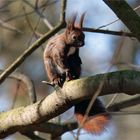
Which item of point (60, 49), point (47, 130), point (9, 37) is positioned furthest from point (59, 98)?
point (9, 37)

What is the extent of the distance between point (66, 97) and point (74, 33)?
49 centimetres

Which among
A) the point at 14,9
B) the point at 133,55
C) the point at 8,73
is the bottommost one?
the point at 133,55

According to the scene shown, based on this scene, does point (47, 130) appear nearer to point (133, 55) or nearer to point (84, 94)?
point (84, 94)

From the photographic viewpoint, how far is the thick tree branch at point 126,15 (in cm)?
296

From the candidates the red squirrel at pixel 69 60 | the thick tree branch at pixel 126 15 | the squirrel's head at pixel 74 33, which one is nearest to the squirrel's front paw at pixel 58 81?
the red squirrel at pixel 69 60

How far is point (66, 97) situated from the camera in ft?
9.61

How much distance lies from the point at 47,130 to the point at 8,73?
594 mm

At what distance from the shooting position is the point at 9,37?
1081 centimetres

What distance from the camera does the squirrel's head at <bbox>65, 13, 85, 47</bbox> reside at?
326 centimetres

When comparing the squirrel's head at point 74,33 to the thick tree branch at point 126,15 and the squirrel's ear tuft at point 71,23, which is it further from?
the thick tree branch at point 126,15

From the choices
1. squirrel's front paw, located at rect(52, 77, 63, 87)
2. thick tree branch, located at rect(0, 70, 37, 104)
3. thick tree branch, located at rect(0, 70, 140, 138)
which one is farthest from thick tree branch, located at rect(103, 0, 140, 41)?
thick tree branch, located at rect(0, 70, 37, 104)

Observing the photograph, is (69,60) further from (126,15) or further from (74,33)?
(126,15)

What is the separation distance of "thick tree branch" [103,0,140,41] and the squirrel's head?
349 mm

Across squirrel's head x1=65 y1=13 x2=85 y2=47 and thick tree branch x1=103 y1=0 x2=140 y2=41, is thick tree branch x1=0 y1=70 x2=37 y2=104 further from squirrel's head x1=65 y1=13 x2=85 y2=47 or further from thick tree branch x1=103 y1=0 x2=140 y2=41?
thick tree branch x1=103 y1=0 x2=140 y2=41
